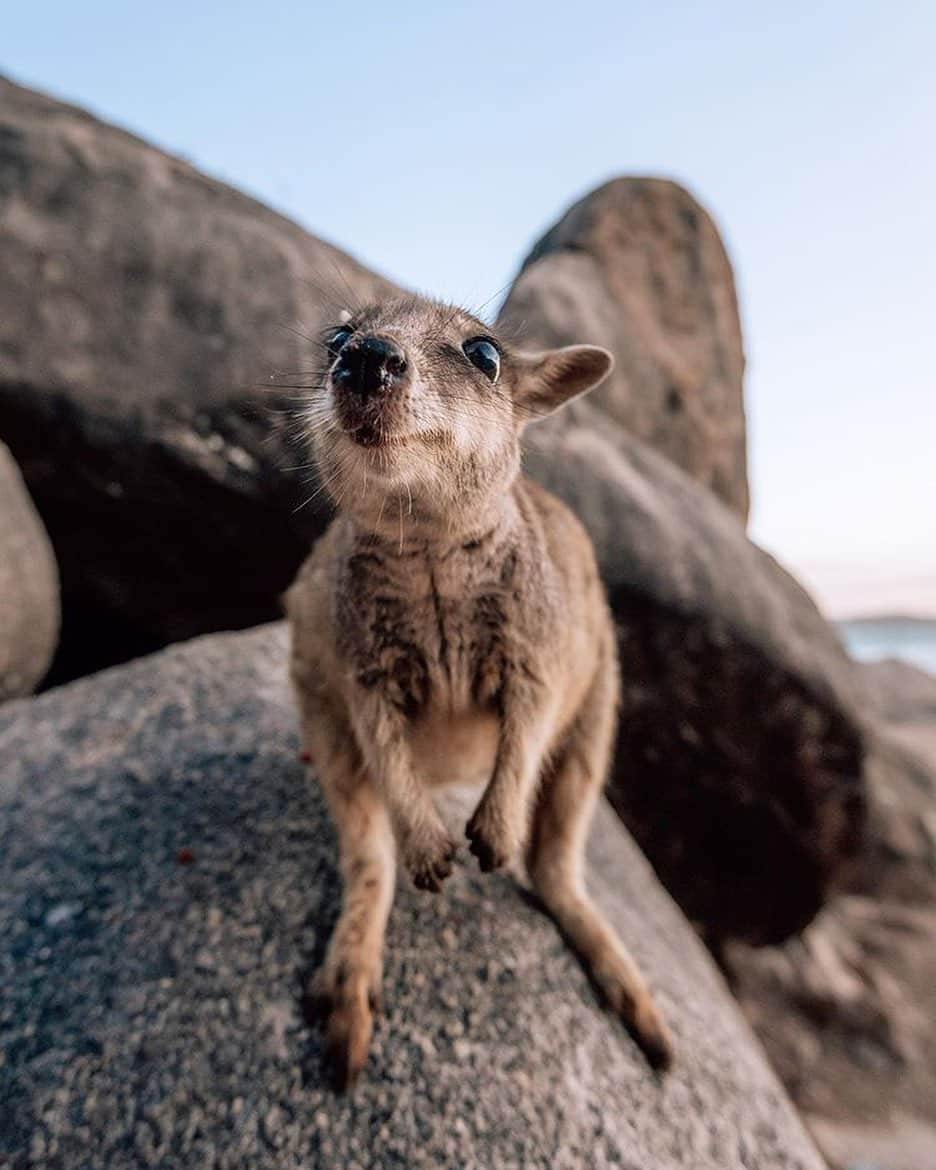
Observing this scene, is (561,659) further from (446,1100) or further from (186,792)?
(186,792)

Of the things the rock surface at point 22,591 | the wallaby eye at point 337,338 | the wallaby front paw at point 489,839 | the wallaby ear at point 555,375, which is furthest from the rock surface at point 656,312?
the wallaby front paw at point 489,839

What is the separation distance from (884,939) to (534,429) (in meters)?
6.46

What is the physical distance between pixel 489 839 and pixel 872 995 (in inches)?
286

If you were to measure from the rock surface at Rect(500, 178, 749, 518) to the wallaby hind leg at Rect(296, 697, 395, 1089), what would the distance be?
5.22m

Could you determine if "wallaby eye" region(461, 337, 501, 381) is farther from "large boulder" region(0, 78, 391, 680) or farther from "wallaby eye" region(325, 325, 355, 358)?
"large boulder" region(0, 78, 391, 680)

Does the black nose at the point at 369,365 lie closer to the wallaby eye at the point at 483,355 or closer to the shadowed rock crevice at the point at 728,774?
the wallaby eye at the point at 483,355

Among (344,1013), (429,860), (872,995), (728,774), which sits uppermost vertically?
(429,860)

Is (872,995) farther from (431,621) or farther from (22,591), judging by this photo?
(22,591)

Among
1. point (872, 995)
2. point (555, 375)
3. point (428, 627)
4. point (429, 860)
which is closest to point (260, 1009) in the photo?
point (429, 860)

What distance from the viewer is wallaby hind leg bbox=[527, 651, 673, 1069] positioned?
3.02 m

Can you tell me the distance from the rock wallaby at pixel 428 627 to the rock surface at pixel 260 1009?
5.8 inches

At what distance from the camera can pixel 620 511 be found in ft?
19.3

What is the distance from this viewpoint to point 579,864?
340 cm

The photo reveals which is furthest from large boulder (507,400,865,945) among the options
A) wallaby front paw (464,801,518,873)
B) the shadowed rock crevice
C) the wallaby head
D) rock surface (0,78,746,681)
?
wallaby front paw (464,801,518,873)
